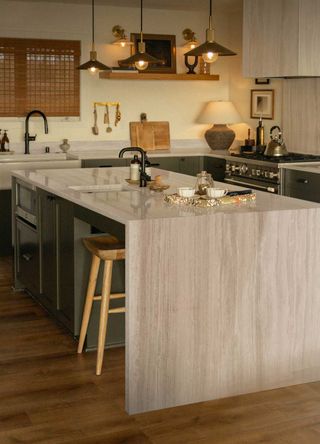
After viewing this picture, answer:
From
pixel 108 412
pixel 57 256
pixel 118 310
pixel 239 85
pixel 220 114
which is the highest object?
pixel 239 85

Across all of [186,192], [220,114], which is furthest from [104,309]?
[220,114]

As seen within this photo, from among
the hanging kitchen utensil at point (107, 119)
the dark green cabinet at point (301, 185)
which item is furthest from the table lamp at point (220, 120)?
the dark green cabinet at point (301, 185)

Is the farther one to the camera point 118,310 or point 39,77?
point 39,77

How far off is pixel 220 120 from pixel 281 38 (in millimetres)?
1672

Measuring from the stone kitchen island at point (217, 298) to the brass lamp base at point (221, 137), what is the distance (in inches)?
164

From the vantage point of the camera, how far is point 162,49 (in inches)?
331

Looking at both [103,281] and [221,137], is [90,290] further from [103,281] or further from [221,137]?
[221,137]

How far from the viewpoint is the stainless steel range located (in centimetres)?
690

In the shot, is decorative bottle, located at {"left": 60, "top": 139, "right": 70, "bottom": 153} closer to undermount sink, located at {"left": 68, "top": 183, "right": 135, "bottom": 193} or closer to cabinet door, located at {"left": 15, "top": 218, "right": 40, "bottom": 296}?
cabinet door, located at {"left": 15, "top": 218, "right": 40, "bottom": 296}

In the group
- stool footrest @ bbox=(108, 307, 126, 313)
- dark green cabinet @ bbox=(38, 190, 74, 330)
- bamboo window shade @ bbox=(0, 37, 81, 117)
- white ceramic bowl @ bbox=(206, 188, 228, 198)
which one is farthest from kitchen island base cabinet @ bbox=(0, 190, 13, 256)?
white ceramic bowl @ bbox=(206, 188, 228, 198)

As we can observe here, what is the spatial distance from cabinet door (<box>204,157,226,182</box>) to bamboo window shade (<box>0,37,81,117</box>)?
142cm

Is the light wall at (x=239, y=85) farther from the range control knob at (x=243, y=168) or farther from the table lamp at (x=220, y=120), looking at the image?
the range control knob at (x=243, y=168)

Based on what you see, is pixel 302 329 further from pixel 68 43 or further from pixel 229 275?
pixel 68 43

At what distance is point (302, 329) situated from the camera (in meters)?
4.24
